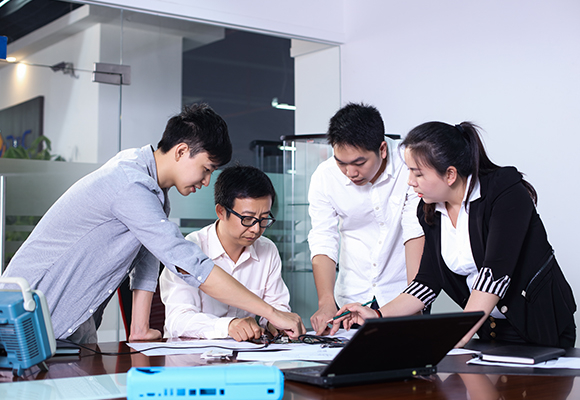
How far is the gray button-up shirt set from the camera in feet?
5.29

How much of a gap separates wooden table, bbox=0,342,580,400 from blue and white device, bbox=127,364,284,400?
118mm

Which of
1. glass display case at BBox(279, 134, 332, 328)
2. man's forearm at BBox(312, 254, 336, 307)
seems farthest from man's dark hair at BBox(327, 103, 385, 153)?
glass display case at BBox(279, 134, 332, 328)

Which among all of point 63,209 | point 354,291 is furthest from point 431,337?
point 354,291

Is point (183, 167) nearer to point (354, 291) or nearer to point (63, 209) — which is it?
point (63, 209)

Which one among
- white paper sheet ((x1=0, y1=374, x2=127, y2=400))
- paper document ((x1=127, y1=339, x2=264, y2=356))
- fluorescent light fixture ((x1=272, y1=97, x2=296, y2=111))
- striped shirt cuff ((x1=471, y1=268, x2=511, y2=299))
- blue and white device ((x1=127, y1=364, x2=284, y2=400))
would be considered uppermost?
fluorescent light fixture ((x1=272, y1=97, x2=296, y2=111))

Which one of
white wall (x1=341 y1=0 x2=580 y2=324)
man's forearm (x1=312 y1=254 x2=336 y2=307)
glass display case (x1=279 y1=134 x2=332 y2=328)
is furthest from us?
glass display case (x1=279 y1=134 x2=332 y2=328)

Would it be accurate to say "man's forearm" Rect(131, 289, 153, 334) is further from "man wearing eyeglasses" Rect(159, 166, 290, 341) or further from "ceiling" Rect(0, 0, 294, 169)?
"ceiling" Rect(0, 0, 294, 169)

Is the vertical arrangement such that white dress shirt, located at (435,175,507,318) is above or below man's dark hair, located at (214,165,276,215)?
below

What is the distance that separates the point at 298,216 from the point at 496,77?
1.50 metres

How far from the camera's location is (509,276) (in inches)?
62.5

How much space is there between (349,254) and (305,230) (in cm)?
139

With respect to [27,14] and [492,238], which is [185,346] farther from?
[27,14]

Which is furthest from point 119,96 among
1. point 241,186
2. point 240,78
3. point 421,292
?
point 421,292

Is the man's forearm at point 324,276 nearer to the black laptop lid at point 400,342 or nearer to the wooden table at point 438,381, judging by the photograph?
the wooden table at point 438,381
